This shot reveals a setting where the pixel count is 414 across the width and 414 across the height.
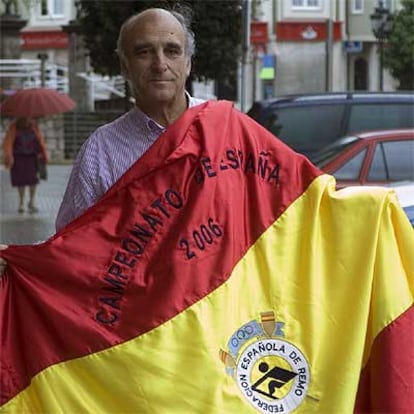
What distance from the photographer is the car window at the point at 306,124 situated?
13.3m

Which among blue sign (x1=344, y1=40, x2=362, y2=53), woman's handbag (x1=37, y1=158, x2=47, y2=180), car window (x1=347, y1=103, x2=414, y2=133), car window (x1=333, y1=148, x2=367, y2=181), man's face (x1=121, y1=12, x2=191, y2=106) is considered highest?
blue sign (x1=344, y1=40, x2=362, y2=53)

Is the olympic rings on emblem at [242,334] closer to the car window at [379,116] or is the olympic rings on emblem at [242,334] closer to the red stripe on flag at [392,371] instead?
the red stripe on flag at [392,371]

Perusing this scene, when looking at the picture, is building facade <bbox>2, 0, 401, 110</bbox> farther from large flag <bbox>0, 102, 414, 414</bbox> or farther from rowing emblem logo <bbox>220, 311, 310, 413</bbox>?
rowing emblem logo <bbox>220, 311, 310, 413</bbox>

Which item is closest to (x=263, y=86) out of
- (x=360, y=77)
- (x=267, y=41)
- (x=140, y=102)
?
(x=267, y=41)

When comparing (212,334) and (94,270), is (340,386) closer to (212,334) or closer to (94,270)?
(212,334)

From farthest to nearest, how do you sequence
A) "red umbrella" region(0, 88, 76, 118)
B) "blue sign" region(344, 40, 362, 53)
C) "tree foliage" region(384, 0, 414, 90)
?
1. "blue sign" region(344, 40, 362, 53)
2. "tree foliage" region(384, 0, 414, 90)
3. "red umbrella" region(0, 88, 76, 118)

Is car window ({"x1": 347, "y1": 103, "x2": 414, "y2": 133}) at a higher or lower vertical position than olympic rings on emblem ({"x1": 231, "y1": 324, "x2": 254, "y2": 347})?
higher

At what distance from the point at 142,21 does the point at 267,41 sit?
3911cm

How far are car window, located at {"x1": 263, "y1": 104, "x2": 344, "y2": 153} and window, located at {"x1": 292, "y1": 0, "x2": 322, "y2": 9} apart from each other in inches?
1184

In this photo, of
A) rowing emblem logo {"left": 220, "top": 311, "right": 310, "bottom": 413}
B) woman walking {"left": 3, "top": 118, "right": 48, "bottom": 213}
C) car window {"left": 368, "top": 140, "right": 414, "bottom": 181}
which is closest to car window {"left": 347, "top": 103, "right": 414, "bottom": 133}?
car window {"left": 368, "top": 140, "right": 414, "bottom": 181}

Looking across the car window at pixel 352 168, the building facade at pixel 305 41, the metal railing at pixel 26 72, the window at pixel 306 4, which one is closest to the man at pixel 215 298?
the car window at pixel 352 168

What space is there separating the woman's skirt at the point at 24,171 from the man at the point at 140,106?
1199 centimetres

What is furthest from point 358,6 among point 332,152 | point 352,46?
point 332,152

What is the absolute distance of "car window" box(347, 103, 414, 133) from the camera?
1370 centimetres
